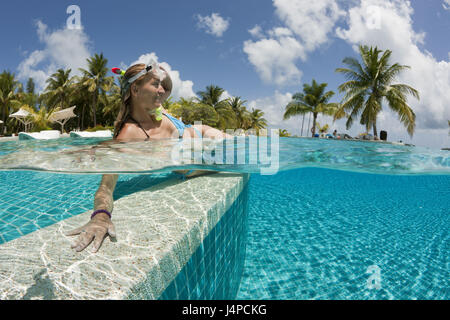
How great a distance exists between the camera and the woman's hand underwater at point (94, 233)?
139 cm

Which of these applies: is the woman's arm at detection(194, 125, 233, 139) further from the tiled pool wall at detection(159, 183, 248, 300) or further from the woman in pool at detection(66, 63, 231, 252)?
the tiled pool wall at detection(159, 183, 248, 300)

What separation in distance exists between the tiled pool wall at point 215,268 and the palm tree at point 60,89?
42.5 meters

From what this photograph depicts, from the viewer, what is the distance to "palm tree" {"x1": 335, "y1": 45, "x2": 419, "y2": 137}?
23.3 meters

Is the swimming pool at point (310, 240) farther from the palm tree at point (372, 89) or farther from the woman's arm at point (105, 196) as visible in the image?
the palm tree at point (372, 89)

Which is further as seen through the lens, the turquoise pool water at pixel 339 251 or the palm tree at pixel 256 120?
the palm tree at pixel 256 120

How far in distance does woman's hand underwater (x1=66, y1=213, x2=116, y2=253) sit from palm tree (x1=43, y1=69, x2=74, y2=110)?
42.7m

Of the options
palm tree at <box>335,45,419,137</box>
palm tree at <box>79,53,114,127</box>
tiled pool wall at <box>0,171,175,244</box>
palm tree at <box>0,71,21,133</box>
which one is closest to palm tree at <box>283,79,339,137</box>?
palm tree at <box>335,45,419,137</box>

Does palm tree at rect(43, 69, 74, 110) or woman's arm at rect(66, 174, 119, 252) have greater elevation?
palm tree at rect(43, 69, 74, 110)

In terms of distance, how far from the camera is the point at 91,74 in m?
36.2

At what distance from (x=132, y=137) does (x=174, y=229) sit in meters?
1.75

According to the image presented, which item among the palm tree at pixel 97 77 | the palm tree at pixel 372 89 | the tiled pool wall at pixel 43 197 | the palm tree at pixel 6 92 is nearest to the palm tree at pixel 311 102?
the palm tree at pixel 372 89

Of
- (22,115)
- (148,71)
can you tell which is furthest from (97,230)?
(22,115)

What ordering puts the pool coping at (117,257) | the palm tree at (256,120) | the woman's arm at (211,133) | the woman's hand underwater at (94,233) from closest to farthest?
the pool coping at (117,257), the woman's hand underwater at (94,233), the woman's arm at (211,133), the palm tree at (256,120)

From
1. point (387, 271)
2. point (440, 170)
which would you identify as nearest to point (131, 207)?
point (387, 271)
